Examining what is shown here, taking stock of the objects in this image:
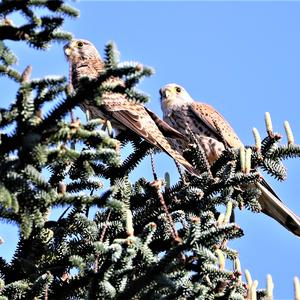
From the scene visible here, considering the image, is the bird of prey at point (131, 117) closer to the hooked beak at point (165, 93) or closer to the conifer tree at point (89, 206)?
the conifer tree at point (89, 206)

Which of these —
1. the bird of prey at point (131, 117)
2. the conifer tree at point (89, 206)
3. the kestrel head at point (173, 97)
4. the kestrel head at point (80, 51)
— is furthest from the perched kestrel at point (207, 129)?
the conifer tree at point (89, 206)

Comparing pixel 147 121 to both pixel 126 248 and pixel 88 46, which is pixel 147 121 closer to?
pixel 88 46

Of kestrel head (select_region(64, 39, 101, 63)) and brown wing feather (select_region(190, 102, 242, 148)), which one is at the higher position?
kestrel head (select_region(64, 39, 101, 63))

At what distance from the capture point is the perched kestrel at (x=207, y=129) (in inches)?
246

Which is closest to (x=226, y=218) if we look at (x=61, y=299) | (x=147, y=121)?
(x=61, y=299)

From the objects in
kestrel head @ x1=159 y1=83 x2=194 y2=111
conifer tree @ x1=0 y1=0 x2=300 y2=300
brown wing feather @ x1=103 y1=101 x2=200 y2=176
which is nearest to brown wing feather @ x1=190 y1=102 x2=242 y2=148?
kestrel head @ x1=159 y1=83 x2=194 y2=111

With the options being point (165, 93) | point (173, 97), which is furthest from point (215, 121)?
point (165, 93)

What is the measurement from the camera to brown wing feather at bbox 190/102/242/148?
6.98m

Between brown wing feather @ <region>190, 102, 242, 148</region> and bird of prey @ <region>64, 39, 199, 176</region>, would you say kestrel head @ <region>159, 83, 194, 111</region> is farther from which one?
bird of prey @ <region>64, 39, 199, 176</region>

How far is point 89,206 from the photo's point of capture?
336 cm

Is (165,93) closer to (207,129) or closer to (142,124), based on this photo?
(207,129)

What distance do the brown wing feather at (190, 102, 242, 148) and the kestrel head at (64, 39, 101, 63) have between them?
1.12 m

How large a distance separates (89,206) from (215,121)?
3725 millimetres

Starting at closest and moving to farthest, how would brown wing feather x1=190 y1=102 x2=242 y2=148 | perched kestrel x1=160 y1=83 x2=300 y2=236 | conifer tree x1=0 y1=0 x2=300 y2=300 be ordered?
conifer tree x1=0 y1=0 x2=300 y2=300
perched kestrel x1=160 y1=83 x2=300 y2=236
brown wing feather x1=190 y1=102 x2=242 y2=148
